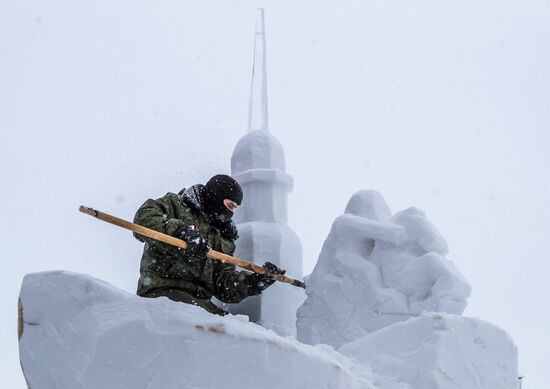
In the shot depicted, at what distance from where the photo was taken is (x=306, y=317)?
17.0 feet

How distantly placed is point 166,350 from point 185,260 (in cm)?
101

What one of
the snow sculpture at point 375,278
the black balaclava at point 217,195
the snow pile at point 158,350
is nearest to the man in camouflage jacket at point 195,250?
the black balaclava at point 217,195

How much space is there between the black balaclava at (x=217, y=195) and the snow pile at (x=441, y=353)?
1.18 meters

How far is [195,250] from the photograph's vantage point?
340cm

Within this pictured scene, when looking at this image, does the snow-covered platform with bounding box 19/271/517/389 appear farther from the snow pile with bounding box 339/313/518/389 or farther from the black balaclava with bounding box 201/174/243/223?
the black balaclava with bounding box 201/174/243/223

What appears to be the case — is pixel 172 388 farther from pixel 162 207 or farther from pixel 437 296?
pixel 437 296

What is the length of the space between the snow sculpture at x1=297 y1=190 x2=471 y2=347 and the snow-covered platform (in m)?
1.00

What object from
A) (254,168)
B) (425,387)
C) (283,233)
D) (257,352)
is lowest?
(425,387)

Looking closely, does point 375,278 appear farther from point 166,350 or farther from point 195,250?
point 166,350

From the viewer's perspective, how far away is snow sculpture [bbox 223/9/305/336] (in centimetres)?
545

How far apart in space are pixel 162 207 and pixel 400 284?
198 centimetres

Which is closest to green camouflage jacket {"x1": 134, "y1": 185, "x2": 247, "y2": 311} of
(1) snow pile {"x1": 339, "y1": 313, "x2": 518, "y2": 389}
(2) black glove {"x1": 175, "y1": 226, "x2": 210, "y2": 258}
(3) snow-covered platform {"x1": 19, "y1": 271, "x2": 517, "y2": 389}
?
(2) black glove {"x1": 175, "y1": 226, "x2": 210, "y2": 258}

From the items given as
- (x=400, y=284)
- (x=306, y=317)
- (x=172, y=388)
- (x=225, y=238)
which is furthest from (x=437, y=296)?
(x=172, y=388)

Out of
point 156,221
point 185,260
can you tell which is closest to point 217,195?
point 185,260
